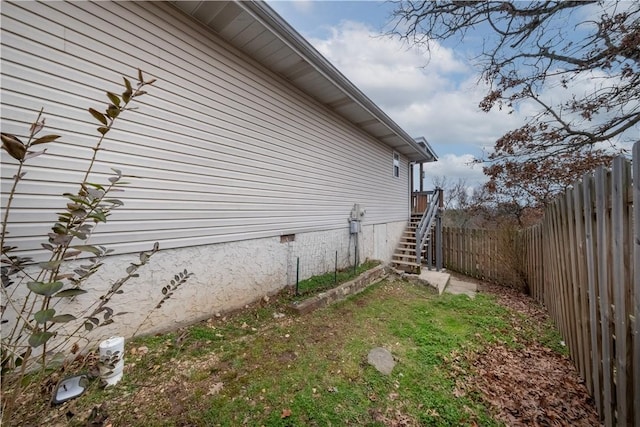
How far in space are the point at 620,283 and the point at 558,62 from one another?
6.02 meters

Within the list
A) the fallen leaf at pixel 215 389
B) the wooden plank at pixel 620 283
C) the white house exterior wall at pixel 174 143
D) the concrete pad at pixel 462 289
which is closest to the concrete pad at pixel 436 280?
the concrete pad at pixel 462 289

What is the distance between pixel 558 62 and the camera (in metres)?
5.56

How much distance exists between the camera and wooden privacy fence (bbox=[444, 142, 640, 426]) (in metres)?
1.88

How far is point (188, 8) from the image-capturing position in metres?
3.53

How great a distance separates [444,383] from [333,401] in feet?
4.39

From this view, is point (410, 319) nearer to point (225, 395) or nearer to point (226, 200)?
point (225, 395)

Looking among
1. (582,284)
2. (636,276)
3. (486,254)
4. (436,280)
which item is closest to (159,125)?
(636,276)

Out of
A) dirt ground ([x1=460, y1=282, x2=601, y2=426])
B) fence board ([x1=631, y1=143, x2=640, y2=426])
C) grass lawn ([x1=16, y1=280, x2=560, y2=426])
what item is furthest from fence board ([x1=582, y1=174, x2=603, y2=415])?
grass lawn ([x1=16, y1=280, x2=560, y2=426])

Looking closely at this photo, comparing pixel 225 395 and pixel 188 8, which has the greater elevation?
pixel 188 8

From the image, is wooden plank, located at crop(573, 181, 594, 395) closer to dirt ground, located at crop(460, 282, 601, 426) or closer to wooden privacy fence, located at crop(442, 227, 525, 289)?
dirt ground, located at crop(460, 282, 601, 426)

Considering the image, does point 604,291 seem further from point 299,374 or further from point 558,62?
point 558,62

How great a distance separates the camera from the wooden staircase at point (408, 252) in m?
8.16

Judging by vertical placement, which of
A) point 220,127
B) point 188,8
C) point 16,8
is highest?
point 188,8

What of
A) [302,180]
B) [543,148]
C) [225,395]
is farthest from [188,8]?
[543,148]
